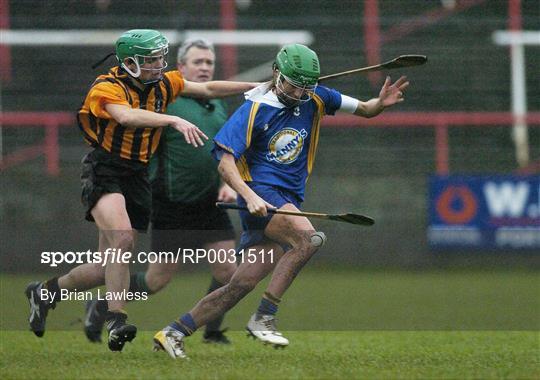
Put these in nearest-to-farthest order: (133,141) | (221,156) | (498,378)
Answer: (498,378) < (221,156) < (133,141)

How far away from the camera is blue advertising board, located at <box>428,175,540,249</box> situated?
11219mm

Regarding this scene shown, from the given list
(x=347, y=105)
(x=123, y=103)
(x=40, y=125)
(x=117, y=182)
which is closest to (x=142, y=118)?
(x=123, y=103)

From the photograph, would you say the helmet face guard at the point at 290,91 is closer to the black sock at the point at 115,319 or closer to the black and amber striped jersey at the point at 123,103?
the black and amber striped jersey at the point at 123,103

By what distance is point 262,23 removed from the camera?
11461mm

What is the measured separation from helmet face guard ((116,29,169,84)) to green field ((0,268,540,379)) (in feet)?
4.64

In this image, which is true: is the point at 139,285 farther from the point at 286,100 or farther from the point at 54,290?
the point at 286,100

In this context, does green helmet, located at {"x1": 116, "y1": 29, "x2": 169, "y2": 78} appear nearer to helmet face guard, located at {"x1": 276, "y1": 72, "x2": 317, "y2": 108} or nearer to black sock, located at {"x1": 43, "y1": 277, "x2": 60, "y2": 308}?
helmet face guard, located at {"x1": 276, "y1": 72, "x2": 317, "y2": 108}

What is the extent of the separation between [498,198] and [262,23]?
2.83 meters

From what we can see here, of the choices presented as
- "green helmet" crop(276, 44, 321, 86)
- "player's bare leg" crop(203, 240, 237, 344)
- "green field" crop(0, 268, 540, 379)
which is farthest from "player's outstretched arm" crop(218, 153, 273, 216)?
"player's bare leg" crop(203, 240, 237, 344)

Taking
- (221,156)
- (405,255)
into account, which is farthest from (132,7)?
(221,156)

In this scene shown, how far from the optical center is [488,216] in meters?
11.3

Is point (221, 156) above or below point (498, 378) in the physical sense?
above

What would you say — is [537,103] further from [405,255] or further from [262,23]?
[262,23]

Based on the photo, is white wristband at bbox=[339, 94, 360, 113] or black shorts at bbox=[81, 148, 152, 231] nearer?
black shorts at bbox=[81, 148, 152, 231]
